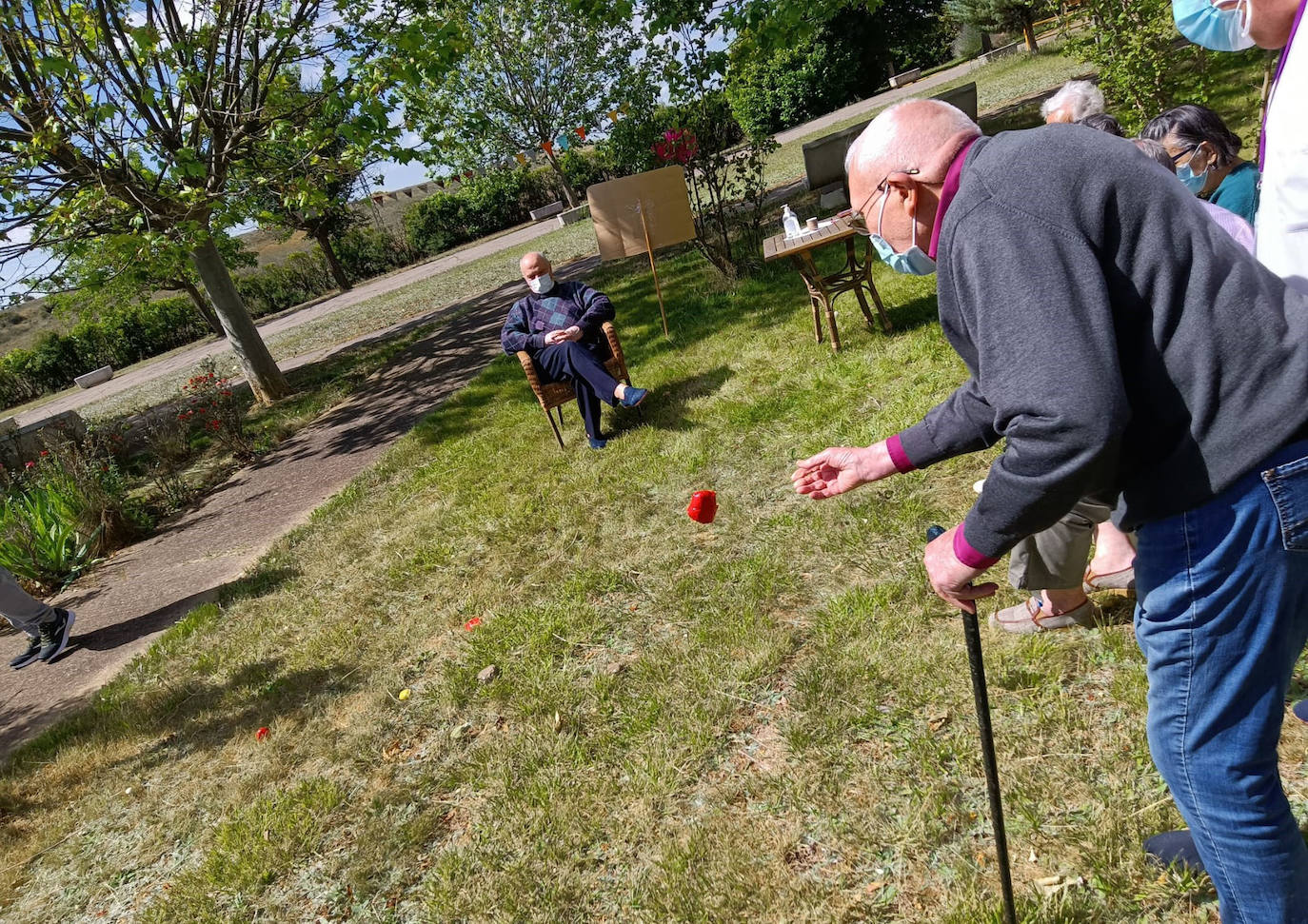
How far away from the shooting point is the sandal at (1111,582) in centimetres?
289

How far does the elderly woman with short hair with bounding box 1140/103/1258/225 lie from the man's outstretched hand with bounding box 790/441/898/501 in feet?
8.33

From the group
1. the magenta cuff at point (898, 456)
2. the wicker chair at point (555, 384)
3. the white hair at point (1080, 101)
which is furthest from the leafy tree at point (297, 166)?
the magenta cuff at point (898, 456)

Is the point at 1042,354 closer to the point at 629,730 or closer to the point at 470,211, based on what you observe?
the point at 629,730

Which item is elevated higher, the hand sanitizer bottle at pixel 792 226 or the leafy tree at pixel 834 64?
the leafy tree at pixel 834 64

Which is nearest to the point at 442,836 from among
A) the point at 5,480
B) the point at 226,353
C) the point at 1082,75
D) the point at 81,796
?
the point at 81,796

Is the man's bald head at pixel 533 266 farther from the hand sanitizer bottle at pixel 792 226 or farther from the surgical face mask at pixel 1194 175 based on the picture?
the surgical face mask at pixel 1194 175

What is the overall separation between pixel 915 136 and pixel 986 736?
1376 millimetres

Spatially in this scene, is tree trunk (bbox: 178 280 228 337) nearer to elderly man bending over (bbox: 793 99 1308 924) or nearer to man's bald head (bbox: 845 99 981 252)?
man's bald head (bbox: 845 99 981 252)

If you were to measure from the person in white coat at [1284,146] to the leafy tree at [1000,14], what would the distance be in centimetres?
2316

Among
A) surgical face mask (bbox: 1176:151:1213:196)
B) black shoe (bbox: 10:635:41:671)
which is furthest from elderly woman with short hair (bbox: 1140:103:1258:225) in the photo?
black shoe (bbox: 10:635:41:671)

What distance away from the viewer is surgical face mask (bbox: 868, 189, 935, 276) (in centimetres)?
154

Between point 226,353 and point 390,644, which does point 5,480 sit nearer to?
point 390,644

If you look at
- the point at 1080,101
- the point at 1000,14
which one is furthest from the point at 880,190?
the point at 1000,14

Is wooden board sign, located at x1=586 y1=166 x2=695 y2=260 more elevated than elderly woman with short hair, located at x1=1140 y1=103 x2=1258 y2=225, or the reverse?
wooden board sign, located at x1=586 y1=166 x2=695 y2=260
